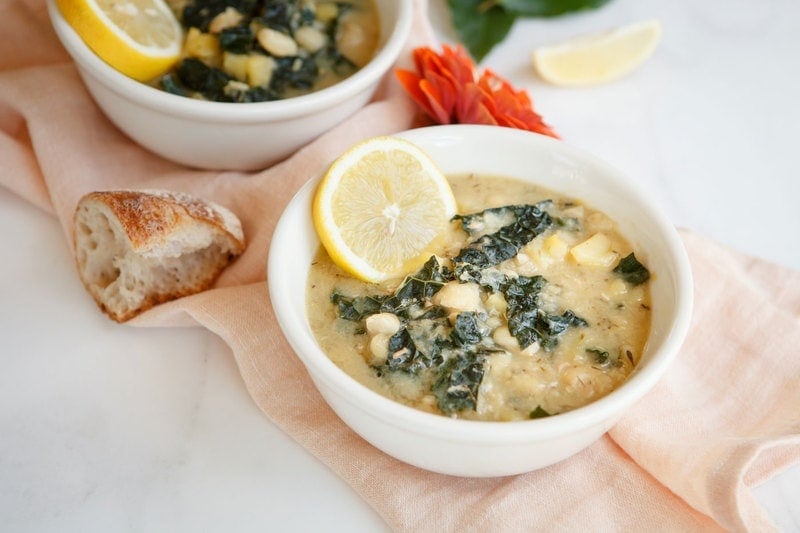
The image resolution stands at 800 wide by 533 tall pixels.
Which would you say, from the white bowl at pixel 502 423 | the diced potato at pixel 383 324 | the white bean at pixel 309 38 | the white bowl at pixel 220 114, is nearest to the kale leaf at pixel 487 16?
the white bowl at pixel 220 114

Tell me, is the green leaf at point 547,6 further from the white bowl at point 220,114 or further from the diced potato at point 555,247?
the diced potato at point 555,247

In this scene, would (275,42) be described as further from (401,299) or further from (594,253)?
(594,253)

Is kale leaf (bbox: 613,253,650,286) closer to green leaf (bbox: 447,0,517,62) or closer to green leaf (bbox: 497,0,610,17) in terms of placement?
green leaf (bbox: 447,0,517,62)

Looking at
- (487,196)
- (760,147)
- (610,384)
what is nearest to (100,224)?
(487,196)

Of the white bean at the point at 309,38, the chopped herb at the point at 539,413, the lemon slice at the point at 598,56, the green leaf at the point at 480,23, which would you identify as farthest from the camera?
the green leaf at the point at 480,23

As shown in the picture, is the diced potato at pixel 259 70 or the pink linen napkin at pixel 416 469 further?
the diced potato at pixel 259 70

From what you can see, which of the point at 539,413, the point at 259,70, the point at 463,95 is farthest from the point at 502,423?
the point at 259,70

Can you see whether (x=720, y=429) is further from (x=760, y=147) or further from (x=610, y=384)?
(x=760, y=147)
